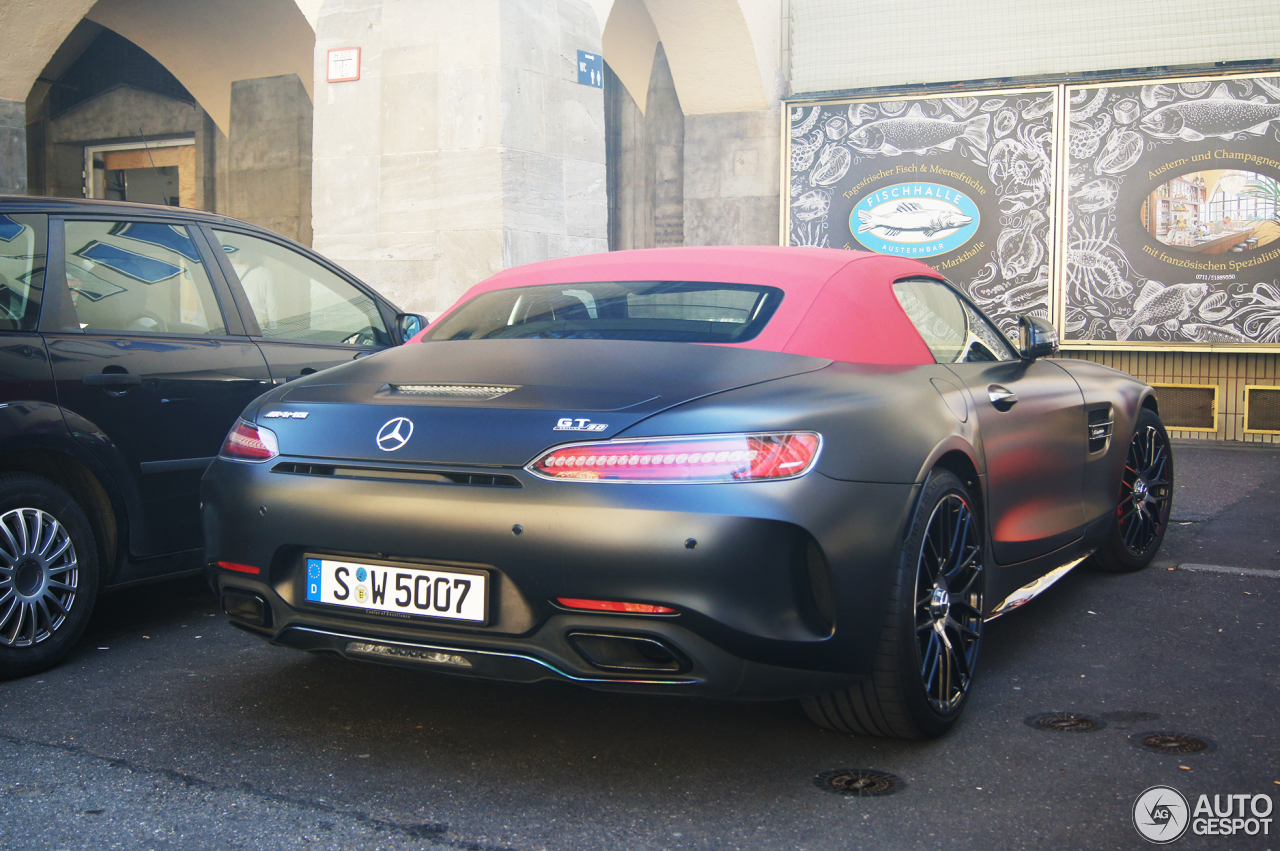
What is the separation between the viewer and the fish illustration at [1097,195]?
1074cm

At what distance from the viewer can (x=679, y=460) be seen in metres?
2.40

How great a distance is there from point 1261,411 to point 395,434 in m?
10.3

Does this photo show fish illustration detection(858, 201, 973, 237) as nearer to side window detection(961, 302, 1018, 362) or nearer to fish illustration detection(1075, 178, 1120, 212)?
fish illustration detection(1075, 178, 1120, 212)

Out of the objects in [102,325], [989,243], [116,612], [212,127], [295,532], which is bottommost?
[116,612]

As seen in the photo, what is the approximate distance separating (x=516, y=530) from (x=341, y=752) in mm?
837

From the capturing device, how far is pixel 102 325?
378 cm

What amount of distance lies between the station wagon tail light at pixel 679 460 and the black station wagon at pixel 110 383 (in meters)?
1.91

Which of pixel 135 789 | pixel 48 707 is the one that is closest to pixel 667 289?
pixel 135 789

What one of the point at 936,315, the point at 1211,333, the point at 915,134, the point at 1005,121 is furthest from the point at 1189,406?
the point at 936,315

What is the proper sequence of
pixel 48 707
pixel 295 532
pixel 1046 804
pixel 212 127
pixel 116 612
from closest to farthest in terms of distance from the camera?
pixel 1046 804 < pixel 295 532 < pixel 48 707 < pixel 116 612 < pixel 212 127

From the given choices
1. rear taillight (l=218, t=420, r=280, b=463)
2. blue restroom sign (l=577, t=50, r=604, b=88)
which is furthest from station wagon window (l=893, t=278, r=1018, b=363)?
blue restroom sign (l=577, t=50, r=604, b=88)

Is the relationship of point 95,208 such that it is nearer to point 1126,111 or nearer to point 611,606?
point 611,606

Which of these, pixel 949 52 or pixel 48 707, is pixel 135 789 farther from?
pixel 949 52

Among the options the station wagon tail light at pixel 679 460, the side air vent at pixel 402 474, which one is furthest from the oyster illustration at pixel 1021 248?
the side air vent at pixel 402 474
